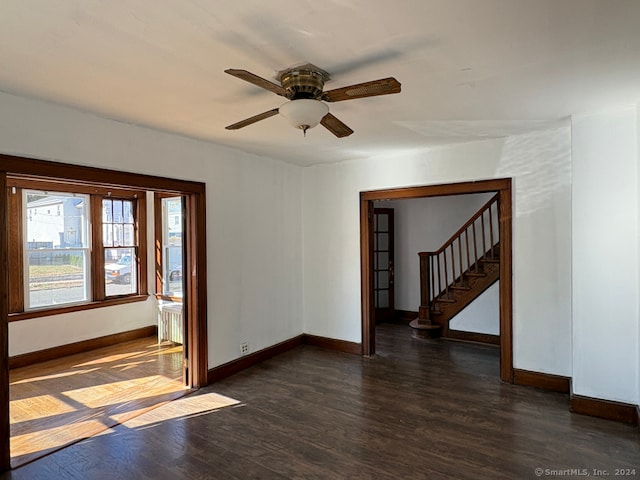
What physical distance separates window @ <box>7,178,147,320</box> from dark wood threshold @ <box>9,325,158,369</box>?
0.47m

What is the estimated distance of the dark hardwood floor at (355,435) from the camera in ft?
8.02

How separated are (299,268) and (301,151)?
5.57 feet

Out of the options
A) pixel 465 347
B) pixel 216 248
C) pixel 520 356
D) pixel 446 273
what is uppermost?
pixel 216 248

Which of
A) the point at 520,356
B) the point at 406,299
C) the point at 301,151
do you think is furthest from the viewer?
the point at 406,299

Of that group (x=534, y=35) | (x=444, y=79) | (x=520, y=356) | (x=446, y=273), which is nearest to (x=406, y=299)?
(x=446, y=273)

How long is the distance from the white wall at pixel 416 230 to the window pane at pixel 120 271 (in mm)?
4218

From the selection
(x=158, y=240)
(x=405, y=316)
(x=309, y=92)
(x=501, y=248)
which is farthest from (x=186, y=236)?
(x=405, y=316)

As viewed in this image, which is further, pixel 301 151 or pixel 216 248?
pixel 301 151

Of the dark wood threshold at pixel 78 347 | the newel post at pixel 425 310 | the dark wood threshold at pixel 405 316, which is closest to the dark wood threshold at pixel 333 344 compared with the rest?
the newel post at pixel 425 310

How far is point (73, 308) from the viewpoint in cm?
501

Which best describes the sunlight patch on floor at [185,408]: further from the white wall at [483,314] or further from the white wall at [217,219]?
the white wall at [483,314]

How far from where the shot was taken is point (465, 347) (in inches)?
204

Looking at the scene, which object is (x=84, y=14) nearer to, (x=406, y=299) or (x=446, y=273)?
(x=446, y=273)

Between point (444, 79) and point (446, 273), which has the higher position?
point (444, 79)
